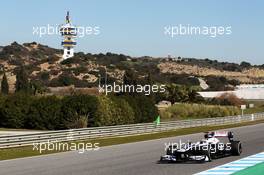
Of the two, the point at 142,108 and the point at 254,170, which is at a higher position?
the point at 142,108

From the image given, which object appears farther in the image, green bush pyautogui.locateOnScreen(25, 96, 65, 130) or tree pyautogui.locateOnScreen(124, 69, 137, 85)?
tree pyautogui.locateOnScreen(124, 69, 137, 85)

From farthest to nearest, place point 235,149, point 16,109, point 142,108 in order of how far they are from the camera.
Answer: point 142,108, point 16,109, point 235,149

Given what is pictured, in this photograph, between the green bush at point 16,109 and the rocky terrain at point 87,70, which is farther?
the rocky terrain at point 87,70

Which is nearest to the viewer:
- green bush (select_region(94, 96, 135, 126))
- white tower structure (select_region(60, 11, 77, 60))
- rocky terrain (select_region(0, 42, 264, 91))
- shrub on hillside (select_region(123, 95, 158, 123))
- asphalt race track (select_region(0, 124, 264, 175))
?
asphalt race track (select_region(0, 124, 264, 175))

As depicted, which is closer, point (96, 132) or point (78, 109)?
point (96, 132)

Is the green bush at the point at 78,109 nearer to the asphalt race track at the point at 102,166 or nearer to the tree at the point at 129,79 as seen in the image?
the tree at the point at 129,79

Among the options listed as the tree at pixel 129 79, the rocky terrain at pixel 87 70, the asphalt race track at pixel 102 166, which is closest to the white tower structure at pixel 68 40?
the rocky terrain at pixel 87 70

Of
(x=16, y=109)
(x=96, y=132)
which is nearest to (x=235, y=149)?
(x=96, y=132)

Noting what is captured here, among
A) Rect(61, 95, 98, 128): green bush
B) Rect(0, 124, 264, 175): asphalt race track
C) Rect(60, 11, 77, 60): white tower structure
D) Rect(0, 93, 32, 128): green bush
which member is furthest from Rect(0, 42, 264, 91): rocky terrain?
Rect(0, 124, 264, 175): asphalt race track

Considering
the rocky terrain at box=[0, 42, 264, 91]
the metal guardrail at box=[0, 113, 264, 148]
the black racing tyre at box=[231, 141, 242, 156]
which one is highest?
the rocky terrain at box=[0, 42, 264, 91]

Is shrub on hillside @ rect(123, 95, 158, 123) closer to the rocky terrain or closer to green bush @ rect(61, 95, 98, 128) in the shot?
green bush @ rect(61, 95, 98, 128)

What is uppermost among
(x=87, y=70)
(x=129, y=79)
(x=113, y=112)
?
(x=87, y=70)

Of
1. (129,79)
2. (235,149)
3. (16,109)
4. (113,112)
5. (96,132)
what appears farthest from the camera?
(129,79)

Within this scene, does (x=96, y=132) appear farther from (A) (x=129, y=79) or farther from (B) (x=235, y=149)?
(A) (x=129, y=79)
